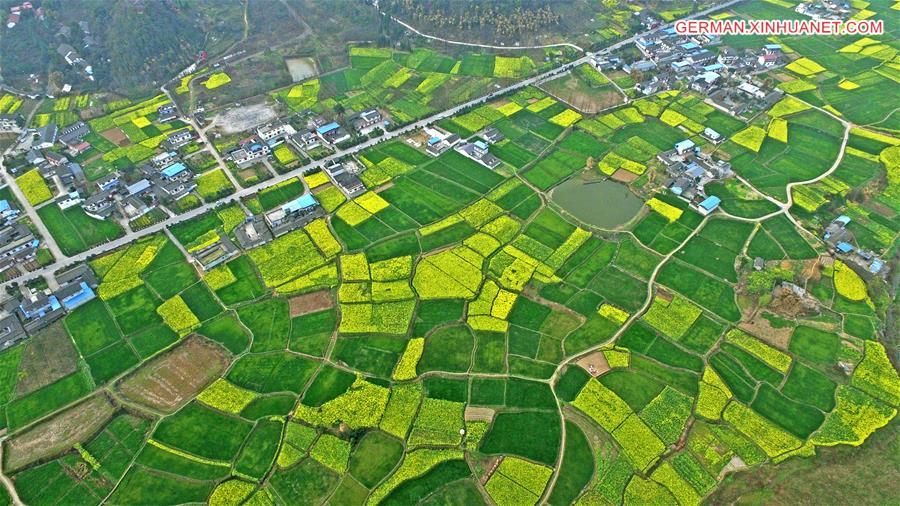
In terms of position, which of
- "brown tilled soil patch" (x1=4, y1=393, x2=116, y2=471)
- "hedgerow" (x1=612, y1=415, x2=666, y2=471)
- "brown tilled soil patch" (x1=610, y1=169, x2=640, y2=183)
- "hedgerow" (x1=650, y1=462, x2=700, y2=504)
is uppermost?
"brown tilled soil patch" (x1=610, y1=169, x2=640, y2=183)

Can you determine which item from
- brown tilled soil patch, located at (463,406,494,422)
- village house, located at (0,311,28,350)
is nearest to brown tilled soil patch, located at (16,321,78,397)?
village house, located at (0,311,28,350)

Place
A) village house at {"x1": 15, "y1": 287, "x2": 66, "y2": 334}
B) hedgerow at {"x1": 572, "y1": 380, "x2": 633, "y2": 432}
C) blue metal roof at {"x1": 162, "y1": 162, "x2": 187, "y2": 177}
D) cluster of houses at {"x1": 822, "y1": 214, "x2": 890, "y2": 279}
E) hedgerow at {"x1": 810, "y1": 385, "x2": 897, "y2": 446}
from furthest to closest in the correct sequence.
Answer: blue metal roof at {"x1": 162, "y1": 162, "x2": 187, "y2": 177}
cluster of houses at {"x1": 822, "y1": 214, "x2": 890, "y2": 279}
village house at {"x1": 15, "y1": 287, "x2": 66, "y2": 334}
hedgerow at {"x1": 572, "y1": 380, "x2": 633, "y2": 432}
hedgerow at {"x1": 810, "y1": 385, "x2": 897, "y2": 446}

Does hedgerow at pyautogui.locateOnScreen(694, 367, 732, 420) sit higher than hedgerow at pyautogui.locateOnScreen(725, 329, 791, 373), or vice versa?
hedgerow at pyautogui.locateOnScreen(725, 329, 791, 373)

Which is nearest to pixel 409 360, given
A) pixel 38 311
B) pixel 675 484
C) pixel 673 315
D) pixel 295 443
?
pixel 295 443

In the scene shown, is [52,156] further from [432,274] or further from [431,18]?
[431,18]

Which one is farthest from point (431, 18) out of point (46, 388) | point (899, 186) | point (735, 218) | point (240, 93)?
point (46, 388)

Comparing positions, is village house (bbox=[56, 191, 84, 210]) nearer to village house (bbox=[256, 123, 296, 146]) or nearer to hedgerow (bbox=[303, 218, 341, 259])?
village house (bbox=[256, 123, 296, 146])

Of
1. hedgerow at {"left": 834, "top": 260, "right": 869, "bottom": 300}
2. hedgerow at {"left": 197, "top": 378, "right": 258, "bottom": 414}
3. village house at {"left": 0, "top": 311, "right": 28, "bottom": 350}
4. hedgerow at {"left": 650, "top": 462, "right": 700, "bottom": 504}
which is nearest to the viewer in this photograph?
hedgerow at {"left": 650, "top": 462, "right": 700, "bottom": 504}
